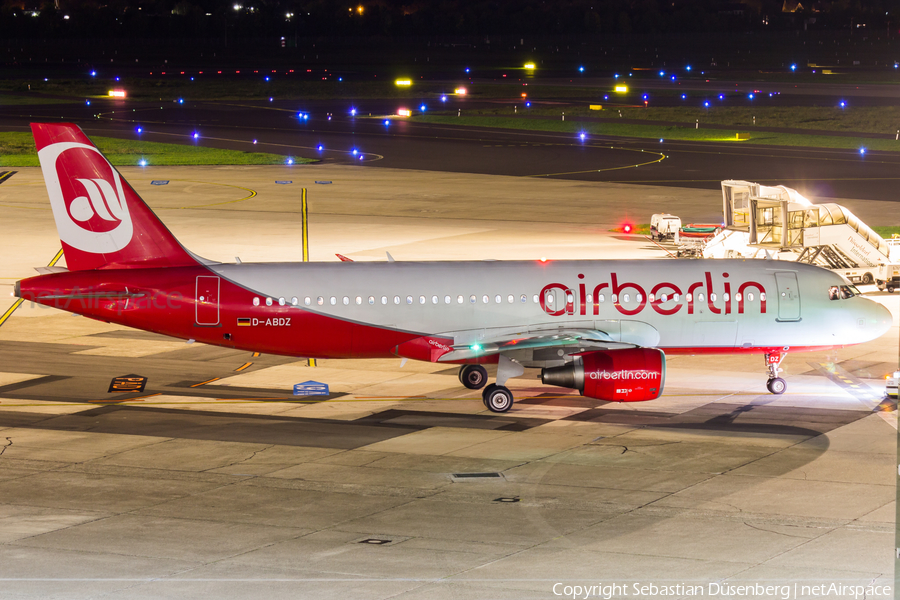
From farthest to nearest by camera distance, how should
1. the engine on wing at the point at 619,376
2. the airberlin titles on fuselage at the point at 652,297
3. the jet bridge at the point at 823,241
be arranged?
1. the jet bridge at the point at 823,241
2. the airberlin titles on fuselage at the point at 652,297
3. the engine on wing at the point at 619,376

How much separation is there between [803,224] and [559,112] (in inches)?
3199

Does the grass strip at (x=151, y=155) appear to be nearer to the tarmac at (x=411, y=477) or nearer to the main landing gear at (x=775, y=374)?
the tarmac at (x=411, y=477)

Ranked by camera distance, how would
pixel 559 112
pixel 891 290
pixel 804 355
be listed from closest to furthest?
pixel 804 355
pixel 891 290
pixel 559 112

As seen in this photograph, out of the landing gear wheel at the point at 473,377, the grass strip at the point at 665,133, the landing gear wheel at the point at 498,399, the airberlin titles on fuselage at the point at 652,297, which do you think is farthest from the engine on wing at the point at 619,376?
the grass strip at the point at 665,133

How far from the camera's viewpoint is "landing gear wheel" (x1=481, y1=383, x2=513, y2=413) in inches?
1388

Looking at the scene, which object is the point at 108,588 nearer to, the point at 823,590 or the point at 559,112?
the point at 823,590

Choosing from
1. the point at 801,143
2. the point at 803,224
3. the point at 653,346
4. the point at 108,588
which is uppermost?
the point at 801,143

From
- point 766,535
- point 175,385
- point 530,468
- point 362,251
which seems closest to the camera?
point 766,535

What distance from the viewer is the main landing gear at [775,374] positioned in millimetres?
37688

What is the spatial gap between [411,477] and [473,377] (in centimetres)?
1024

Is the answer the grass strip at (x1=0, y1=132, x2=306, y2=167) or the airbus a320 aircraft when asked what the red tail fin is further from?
the grass strip at (x1=0, y1=132, x2=306, y2=167)

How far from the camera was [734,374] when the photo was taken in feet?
134

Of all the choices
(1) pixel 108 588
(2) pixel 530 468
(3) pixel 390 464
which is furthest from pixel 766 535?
(1) pixel 108 588

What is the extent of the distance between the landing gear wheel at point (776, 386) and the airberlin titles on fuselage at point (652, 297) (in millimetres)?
2440
